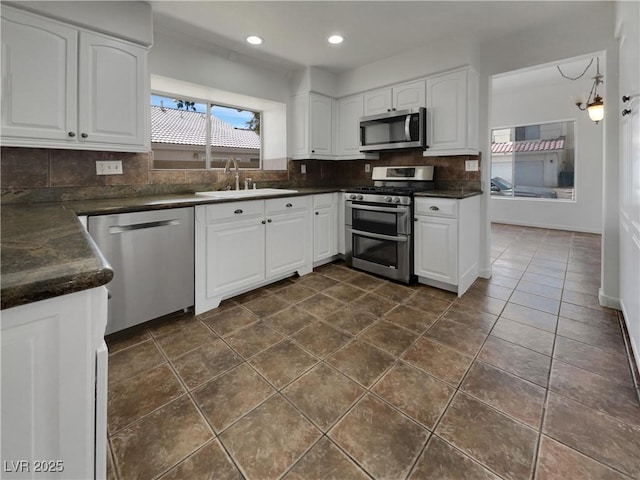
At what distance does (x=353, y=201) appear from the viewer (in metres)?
3.57

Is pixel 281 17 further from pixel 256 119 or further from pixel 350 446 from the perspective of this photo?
pixel 350 446

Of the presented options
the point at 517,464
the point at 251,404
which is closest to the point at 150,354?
the point at 251,404

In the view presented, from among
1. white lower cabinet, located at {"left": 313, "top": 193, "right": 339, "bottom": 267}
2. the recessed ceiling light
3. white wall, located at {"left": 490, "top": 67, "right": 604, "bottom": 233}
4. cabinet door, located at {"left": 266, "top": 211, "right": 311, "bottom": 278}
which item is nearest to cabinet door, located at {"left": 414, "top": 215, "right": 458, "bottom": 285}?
white lower cabinet, located at {"left": 313, "top": 193, "right": 339, "bottom": 267}

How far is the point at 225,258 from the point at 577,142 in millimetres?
6728

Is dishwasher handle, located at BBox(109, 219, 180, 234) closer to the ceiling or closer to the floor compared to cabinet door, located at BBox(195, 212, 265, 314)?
closer to the ceiling

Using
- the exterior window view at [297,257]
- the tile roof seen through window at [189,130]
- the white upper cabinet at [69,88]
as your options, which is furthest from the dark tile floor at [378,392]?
the tile roof seen through window at [189,130]

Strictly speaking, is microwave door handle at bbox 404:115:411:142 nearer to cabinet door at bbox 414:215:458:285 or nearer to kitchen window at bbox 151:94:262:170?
cabinet door at bbox 414:215:458:285

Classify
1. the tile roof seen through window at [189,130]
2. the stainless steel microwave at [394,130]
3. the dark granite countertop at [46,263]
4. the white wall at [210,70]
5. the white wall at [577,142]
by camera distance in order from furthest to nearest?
the white wall at [577,142]
the stainless steel microwave at [394,130]
the tile roof seen through window at [189,130]
the white wall at [210,70]
the dark granite countertop at [46,263]

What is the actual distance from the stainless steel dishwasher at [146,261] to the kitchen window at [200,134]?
1.02 meters

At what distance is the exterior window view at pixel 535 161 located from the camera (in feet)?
20.3

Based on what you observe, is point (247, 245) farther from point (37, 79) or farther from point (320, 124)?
point (320, 124)

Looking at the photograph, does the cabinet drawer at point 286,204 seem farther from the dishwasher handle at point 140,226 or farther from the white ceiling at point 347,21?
the white ceiling at point 347,21

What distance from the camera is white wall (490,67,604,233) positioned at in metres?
5.71

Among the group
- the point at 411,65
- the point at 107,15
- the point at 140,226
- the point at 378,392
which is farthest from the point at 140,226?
the point at 411,65
